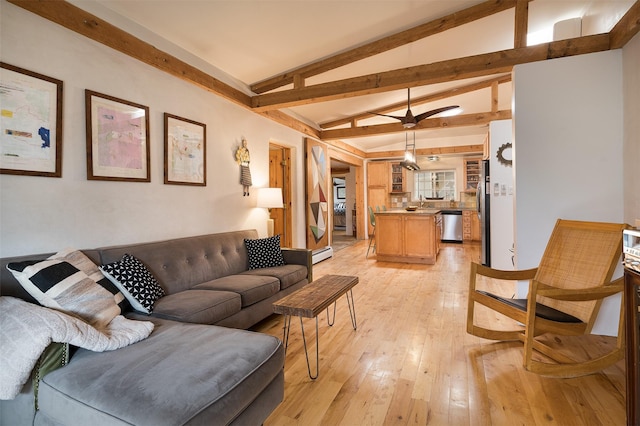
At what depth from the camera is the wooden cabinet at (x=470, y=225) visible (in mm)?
8055

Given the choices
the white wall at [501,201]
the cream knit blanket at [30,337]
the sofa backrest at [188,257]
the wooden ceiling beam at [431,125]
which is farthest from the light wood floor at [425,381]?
the wooden ceiling beam at [431,125]

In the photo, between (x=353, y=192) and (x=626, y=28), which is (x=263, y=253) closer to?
(x=626, y=28)

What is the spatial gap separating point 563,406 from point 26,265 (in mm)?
3064

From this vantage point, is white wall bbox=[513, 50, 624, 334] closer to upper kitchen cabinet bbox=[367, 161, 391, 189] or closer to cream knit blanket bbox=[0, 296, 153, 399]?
cream knit blanket bbox=[0, 296, 153, 399]

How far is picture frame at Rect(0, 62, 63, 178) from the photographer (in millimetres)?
1960

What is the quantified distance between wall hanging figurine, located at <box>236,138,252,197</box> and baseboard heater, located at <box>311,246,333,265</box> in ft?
6.68

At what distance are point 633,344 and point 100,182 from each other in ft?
11.3

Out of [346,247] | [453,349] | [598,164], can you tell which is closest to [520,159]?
[598,164]

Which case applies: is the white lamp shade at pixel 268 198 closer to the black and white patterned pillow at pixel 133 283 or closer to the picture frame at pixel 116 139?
the picture frame at pixel 116 139

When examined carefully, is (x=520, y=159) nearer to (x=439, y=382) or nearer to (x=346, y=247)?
(x=439, y=382)

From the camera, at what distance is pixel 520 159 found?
2.96 m

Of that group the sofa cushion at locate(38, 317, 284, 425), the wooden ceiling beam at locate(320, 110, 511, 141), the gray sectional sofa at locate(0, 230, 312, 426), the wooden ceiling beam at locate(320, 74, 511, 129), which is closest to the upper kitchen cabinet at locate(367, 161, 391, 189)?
the wooden ceiling beam at locate(320, 74, 511, 129)

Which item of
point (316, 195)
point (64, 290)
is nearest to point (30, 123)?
point (64, 290)

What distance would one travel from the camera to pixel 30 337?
134 cm
